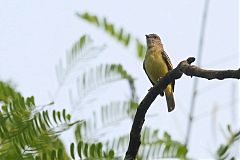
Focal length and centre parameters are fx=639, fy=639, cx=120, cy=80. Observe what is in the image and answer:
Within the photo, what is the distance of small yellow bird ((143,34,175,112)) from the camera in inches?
209

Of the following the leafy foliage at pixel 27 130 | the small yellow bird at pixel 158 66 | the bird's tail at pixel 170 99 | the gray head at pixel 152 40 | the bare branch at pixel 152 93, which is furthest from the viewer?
the gray head at pixel 152 40

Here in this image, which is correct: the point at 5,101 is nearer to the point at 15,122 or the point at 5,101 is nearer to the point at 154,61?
the point at 15,122

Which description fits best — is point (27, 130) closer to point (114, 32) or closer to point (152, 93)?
point (152, 93)

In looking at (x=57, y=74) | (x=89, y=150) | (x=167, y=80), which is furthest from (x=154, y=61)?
(x=167, y=80)

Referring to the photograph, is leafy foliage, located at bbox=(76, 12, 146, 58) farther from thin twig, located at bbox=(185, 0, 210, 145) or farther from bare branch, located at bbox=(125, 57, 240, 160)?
Result: bare branch, located at bbox=(125, 57, 240, 160)

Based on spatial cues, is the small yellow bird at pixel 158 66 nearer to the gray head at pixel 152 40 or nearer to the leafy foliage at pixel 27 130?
the gray head at pixel 152 40

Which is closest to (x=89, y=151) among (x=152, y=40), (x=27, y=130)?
(x=27, y=130)

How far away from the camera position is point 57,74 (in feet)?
17.4

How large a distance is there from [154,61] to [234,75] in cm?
309

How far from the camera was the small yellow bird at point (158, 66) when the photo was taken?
5305mm

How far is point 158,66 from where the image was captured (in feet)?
17.8

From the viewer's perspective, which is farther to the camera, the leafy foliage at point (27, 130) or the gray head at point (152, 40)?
the gray head at point (152, 40)

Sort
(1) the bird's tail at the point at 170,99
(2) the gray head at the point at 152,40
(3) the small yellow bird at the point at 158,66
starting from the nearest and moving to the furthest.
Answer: (1) the bird's tail at the point at 170,99 < (3) the small yellow bird at the point at 158,66 < (2) the gray head at the point at 152,40

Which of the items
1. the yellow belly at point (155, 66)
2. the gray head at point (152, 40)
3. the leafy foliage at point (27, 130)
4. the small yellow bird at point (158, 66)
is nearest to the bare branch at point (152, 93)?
the leafy foliage at point (27, 130)
